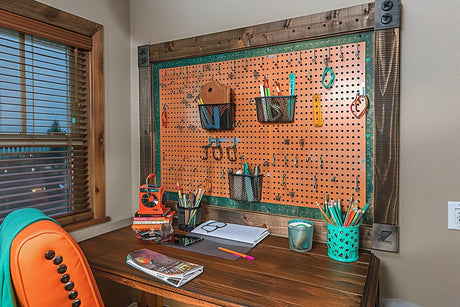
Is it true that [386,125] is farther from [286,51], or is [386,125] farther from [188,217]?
[188,217]

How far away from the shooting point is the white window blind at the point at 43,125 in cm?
145

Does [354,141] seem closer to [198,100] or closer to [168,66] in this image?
[198,100]

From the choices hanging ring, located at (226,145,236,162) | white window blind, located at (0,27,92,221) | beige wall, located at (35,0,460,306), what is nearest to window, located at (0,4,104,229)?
white window blind, located at (0,27,92,221)

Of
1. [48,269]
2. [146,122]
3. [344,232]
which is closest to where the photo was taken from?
[48,269]

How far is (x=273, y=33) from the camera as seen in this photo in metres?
1.58

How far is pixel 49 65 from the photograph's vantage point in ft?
5.33

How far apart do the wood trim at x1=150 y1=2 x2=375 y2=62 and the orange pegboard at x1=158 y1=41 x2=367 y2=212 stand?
69mm

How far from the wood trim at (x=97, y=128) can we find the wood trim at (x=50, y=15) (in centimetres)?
7

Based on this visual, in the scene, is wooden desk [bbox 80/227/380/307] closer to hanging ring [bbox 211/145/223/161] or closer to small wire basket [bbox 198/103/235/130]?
hanging ring [bbox 211/145/223/161]

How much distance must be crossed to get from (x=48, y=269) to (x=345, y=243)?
3.56 feet

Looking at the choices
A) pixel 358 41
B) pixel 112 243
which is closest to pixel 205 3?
pixel 358 41

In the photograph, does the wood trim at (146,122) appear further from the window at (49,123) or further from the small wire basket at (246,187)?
the small wire basket at (246,187)

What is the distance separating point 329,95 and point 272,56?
371 millimetres

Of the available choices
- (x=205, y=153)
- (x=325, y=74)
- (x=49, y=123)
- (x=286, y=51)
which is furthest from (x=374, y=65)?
(x=49, y=123)
